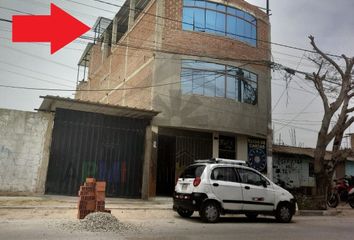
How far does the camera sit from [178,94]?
1777cm

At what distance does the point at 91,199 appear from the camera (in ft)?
33.5

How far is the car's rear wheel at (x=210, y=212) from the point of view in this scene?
1088cm

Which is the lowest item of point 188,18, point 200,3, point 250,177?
point 250,177

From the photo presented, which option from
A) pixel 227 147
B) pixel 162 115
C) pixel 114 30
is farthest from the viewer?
pixel 114 30

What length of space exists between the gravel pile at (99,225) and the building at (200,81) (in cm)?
730

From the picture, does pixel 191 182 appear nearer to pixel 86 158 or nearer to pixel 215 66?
pixel 86 158

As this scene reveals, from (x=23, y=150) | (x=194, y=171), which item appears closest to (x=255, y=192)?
(x=194, y=171)

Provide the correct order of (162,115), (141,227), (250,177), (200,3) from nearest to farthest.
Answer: (141,227) < (250,177) < (162,115) < (200,3)

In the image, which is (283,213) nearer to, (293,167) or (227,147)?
(227,147)

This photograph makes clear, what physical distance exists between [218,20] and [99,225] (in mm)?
→ 13428

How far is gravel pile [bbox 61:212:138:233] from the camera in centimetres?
878

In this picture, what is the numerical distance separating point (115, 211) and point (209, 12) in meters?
11.3

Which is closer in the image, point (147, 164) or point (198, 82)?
point (147, 164)

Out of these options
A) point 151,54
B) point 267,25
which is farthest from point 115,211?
point 267,25
